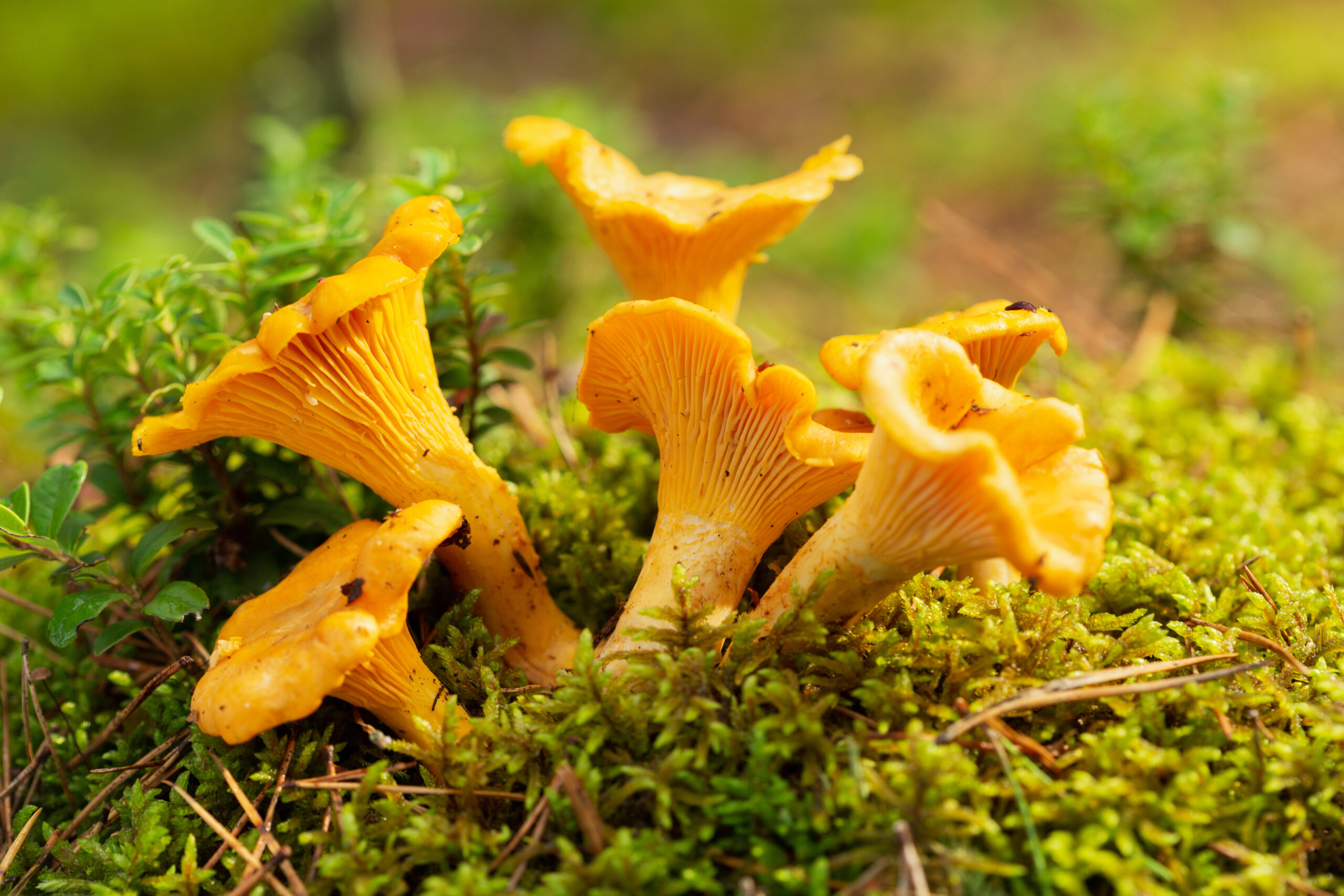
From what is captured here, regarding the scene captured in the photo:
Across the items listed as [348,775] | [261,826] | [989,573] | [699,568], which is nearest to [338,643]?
[348,775]

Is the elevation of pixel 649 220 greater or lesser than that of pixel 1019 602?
greater

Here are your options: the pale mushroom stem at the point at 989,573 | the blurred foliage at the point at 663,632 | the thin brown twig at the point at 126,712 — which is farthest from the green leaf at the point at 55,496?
the pale mushroom stem at the point at 989,573

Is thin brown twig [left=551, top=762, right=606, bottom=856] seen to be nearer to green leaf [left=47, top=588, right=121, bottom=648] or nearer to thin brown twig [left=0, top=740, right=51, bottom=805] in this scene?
green leaf [left=47, top=588, right=121, bottom=648]

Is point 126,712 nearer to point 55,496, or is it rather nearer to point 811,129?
point 55,496

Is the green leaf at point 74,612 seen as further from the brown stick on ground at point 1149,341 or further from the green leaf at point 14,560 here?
the brown stick on ground at point 1149,341

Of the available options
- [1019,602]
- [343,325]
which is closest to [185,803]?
[343,325]

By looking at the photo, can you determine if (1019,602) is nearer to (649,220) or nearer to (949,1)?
(649,220)
